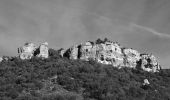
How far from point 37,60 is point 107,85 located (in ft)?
67.8

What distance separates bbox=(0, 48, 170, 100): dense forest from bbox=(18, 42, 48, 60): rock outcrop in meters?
2.00

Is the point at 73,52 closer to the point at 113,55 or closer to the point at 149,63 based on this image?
the point at 113,55

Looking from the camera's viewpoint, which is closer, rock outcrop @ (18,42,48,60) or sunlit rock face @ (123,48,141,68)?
rock outcrop @ (18,42,48,60)

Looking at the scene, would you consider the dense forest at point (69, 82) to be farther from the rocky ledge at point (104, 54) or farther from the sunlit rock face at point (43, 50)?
the rocky ledge at point (104, 54)

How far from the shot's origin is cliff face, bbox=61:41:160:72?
2692 inches

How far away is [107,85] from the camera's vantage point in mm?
45656

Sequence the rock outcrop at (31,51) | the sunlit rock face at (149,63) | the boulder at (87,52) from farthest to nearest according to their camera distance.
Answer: the sunlit rock face at (149,63), the boulder at (87,52), the rock outcrop at (31,51)

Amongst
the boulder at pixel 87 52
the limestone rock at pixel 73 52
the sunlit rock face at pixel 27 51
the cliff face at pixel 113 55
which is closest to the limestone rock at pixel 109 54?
the cliff face at pixel 113 55

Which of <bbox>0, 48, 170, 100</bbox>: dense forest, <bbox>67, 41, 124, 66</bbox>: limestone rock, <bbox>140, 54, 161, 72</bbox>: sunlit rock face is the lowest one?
<bbox>0, 48, 170, 100</bbox>: dense forest

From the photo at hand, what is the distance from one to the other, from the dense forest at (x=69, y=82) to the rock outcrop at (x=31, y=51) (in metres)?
2.00

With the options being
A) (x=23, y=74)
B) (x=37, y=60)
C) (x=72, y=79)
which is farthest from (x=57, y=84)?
(x=37, y=60)

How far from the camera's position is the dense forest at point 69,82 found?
40531 millimetres

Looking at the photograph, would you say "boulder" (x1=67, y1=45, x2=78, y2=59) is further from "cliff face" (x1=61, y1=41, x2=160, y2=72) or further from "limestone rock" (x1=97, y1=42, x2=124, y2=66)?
"limestone rock" (x1=97, y1=42, x2=124, y2=66)

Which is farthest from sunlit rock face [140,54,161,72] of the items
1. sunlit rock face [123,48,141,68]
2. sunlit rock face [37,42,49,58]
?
sunlit rock face [37,42,49,58]
